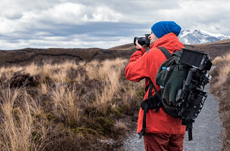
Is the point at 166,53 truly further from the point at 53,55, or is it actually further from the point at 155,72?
the point at 53,55

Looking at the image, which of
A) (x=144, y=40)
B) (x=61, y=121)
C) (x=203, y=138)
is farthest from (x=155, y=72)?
(x=203, y=138)

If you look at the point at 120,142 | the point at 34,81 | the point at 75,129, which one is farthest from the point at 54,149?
the point at 34,81

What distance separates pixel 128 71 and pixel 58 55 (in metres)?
28.2

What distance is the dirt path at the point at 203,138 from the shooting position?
377 centimetres

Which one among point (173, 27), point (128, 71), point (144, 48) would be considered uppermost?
→ point (173, 27)

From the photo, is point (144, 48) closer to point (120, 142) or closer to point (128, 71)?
point (128, 71)

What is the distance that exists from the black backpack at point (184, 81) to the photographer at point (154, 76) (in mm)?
97

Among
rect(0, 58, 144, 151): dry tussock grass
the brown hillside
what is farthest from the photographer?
the brown hillside

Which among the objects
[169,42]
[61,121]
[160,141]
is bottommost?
[61,121]

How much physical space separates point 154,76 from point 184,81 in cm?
32

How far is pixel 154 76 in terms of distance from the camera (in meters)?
1.88

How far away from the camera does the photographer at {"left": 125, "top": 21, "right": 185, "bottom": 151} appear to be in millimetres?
1841

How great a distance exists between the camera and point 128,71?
202 centimetres

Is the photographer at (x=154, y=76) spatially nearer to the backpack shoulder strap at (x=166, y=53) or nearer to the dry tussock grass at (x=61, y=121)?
the backpack shoulder strap at (x=166, y=53)
